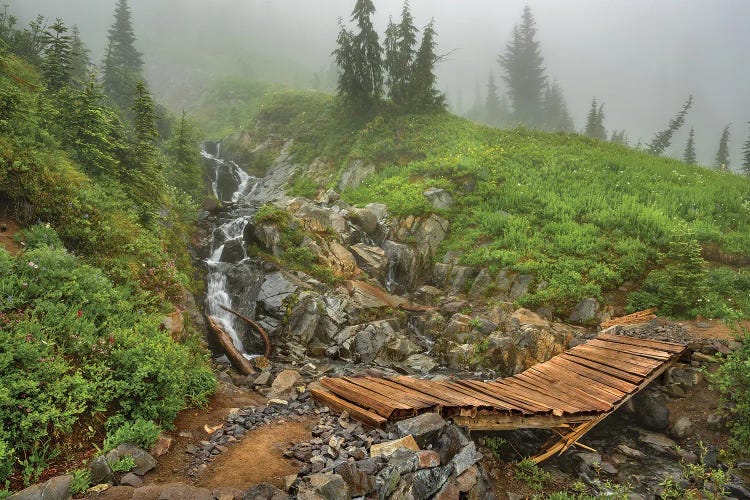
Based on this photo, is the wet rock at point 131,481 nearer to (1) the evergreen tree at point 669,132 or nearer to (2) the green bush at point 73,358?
(2) the green bush at point 73,358

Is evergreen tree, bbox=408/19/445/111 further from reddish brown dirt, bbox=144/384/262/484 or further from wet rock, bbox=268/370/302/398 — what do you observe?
reddish brown dirt, bbox=144/384/262/484

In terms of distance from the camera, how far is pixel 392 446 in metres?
7.05

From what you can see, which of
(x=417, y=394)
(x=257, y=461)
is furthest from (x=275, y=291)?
(x=257, y=461)

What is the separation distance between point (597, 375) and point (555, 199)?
44.2ft

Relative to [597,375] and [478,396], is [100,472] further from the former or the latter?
[597,375]

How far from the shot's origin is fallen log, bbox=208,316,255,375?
12.6 meters

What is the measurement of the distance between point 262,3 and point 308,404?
5866 inches

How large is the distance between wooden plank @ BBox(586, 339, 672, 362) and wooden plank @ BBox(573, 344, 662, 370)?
0.63 feet

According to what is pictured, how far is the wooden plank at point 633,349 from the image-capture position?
39.0 ft

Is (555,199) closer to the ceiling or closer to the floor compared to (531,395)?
closer to the ceiling

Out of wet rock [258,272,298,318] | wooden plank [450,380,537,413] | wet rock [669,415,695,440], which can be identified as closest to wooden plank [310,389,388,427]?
wooden plank [450,380,537,413]

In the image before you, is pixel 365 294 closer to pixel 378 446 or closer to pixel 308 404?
pixel 308 404

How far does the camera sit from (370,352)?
48.9 ft

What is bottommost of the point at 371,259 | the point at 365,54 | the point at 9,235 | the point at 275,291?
the point at 275,291
